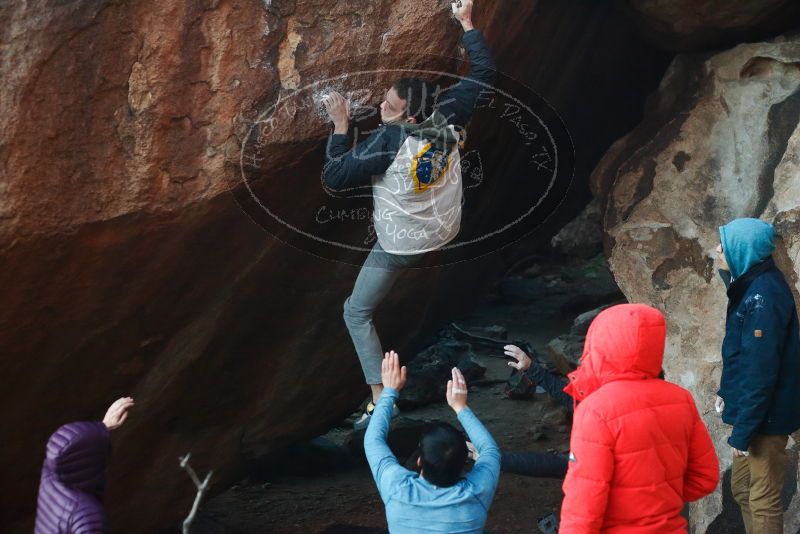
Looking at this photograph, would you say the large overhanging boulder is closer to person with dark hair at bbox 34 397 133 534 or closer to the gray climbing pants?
the gray climbing pants

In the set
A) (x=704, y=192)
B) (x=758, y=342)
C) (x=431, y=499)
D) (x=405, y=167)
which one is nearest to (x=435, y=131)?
(x=405, y=167)

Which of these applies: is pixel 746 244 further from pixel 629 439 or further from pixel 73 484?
pixel 73 484

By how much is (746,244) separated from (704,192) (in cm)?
157

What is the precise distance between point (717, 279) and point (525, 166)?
2.13 m

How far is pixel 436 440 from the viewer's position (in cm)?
310

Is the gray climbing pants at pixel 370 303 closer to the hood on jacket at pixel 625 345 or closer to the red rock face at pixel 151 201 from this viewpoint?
the red rock face at pixel 151 201

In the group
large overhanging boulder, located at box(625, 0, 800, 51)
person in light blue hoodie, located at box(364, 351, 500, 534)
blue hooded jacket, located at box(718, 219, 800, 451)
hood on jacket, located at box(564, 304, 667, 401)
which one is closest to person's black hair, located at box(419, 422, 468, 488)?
person in light blue hoodie, located at box(364, 351, 500, 534)

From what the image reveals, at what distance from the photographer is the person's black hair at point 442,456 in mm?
3078

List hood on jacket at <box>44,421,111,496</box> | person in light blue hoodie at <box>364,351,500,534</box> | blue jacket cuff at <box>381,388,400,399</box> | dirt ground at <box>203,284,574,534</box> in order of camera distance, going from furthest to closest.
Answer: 1. dirt ground at <box>203,284,574,534</box>
2. blue jacket cuff at <box>381,388,400,399</box>
3. hood on jacket at <box>44,421,111,496</box>
4. person in light blue hoodie at <box>364,351,500,534</box>

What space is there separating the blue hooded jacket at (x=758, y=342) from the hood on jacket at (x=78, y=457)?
225cm

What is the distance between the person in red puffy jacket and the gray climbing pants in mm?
1494

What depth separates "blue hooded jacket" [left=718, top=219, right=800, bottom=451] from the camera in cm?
361

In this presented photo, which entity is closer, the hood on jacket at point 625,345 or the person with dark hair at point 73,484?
the hood on jacket at point 625,345

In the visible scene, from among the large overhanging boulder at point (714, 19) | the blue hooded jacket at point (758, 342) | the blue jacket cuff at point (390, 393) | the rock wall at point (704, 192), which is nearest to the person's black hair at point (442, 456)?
the blue jacket cuff at point (390, 393)
